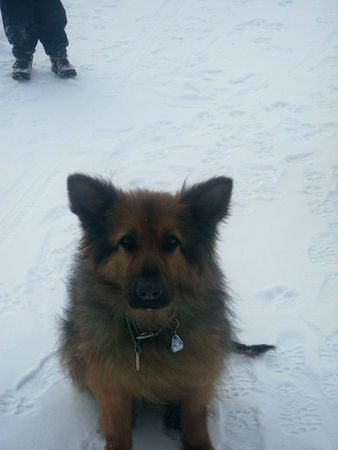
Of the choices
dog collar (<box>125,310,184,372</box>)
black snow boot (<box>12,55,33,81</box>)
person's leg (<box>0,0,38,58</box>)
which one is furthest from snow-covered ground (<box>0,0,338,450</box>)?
dog collar (<box>125,310,184,372</box>)

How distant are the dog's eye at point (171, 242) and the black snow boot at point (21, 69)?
622 cm

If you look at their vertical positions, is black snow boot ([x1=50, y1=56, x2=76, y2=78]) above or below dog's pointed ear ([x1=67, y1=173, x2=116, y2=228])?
below

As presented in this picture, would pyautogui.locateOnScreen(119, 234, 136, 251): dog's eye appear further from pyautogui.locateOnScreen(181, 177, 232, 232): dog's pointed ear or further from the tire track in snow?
the tire track in snow

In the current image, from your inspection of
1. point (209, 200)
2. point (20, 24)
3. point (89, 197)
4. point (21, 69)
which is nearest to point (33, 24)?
point (20, 24)

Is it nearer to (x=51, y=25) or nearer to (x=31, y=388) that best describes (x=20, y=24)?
(x=51, y=25)

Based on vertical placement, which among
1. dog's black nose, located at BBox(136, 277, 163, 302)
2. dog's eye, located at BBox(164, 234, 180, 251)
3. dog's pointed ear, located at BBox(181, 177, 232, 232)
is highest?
dog's pointed ear, located at BBox(181, 177, 232, 232)

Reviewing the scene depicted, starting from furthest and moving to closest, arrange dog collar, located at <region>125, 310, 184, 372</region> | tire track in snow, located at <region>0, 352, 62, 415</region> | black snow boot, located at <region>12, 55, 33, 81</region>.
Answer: black snow boot, located at <region>12, 55, 33, 81</region> → tire track in snow, located at <region>0, 352, 62, 415</region> → dog collar, located at <region>125, 310, 184, 372</region>

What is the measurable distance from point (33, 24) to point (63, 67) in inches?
31.4

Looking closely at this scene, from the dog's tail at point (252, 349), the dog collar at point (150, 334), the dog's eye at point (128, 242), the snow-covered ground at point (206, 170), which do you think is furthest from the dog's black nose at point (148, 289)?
the dog's tail at point (252, 349)

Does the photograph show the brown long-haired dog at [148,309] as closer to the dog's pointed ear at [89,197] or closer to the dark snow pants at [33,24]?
the dog's pointed ear at [89,197]

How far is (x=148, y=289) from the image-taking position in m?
2.66

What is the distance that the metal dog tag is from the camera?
2918 millimetres

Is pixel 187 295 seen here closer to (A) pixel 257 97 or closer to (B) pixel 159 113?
(B) pixel 159 113

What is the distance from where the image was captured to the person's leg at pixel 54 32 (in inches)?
305
